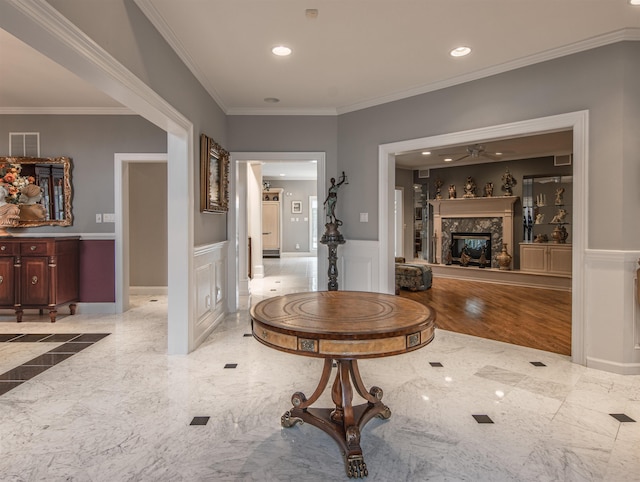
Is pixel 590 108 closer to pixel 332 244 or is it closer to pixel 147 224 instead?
pixel 332 244

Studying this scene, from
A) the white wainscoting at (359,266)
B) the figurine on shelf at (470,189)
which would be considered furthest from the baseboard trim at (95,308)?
the figurine on shelf at (470,189)

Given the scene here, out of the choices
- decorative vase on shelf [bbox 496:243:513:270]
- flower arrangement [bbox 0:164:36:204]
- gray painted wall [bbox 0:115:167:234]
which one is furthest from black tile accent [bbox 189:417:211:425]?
decorative vase on shelf [bbox 496:243:513:270]

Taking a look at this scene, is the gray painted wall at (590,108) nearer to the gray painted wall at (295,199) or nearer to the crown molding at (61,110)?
the crown molding at (61,110)

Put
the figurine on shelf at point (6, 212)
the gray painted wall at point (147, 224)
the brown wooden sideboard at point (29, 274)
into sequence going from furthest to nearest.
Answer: the gray painted wall at point (147, 224)
the figurine on shelf at point (6, 212)
the brown wooden sideboard at point (29, 274)

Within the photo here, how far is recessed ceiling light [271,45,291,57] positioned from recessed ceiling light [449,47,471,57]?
1371 mm

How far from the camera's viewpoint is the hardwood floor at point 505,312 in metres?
3.90

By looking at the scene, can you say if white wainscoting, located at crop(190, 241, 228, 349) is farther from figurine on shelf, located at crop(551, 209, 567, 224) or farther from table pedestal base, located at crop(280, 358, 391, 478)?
figurine on shelf, located at crop(551, 209, 567, 224)

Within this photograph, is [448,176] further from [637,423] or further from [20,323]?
[20,323]

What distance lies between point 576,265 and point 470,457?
80.9 inches

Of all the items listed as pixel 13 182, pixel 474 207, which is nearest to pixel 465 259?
pixel 474 207

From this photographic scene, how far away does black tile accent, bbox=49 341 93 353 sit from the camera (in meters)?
3.43

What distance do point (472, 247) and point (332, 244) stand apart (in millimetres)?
4862

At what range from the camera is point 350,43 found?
3043 millimetres

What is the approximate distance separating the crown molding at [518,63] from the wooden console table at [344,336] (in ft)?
8.33
